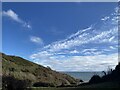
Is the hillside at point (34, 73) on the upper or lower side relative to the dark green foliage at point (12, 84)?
upper

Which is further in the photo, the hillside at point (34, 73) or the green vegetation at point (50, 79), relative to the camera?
the hillside at point (34, 73)

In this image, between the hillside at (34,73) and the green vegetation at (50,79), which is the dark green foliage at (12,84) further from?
the hillside at (34,73)

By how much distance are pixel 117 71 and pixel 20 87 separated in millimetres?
9422

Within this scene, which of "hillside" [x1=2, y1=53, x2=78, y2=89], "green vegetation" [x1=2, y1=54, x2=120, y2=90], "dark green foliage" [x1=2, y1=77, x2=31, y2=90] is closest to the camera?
"green vegetation" [x1=2, y1=54, x2=120, y2=90]

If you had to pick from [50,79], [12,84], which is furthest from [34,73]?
[12,84]

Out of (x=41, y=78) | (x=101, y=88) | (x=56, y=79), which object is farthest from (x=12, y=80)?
(x=56, y=79)

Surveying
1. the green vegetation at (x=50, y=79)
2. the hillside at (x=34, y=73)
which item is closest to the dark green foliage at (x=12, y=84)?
the green vegetation at (x=50, y=79)

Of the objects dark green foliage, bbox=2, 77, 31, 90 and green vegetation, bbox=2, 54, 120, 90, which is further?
dark green foliage, bbox=2, 77, 31, 90

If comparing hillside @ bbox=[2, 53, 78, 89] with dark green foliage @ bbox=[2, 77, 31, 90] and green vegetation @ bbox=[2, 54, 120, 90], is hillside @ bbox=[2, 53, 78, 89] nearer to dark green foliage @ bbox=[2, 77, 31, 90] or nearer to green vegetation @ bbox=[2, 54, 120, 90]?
green vegetation @ bbox=[2, 54, 120, 90]

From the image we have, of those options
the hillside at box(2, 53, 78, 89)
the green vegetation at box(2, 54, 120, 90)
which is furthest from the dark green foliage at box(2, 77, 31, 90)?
the hillside at box(2, 53, 78, 89)

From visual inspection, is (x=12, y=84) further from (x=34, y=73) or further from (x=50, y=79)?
(x=34, y=73)

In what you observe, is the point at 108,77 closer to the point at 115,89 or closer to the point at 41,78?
the point at 115,89

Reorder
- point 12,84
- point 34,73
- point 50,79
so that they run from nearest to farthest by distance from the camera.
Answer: point 12,84, point 50,79, point 34,73

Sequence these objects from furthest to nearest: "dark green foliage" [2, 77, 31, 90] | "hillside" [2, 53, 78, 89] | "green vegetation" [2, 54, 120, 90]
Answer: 1. "hillside" [2, 53, 78, 89]
2. "dark green foliage" [2, 77, 31, 90]
3. "green vegetation" [2, 54, 120, 90]
